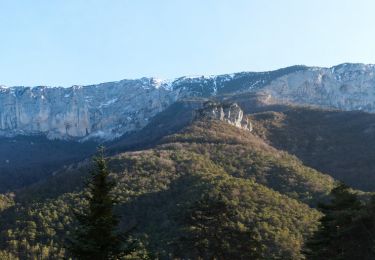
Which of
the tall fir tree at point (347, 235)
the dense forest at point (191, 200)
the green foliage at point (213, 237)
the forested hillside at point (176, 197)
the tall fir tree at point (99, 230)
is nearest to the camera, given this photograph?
the tall fir tree at point (99, 230)

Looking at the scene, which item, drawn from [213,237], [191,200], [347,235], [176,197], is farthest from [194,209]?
[176,197]

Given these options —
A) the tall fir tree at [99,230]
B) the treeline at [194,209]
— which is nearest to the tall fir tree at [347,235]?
the treeline at [194,209]

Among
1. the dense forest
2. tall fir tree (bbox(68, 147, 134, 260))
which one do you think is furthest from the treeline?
the dense forest

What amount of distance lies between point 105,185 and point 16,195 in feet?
429

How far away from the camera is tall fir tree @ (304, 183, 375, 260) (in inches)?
1064

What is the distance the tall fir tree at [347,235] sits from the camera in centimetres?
2702

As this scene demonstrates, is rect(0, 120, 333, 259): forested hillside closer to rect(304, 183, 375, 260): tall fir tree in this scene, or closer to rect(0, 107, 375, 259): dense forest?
rect(0, 107, 375, 259): dense forest

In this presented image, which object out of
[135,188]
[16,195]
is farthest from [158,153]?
[16,195]

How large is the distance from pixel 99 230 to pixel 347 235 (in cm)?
1400

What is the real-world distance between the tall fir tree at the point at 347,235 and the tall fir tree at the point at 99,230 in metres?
12.4

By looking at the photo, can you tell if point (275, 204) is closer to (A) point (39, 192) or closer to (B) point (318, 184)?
(B) point (318, 184)

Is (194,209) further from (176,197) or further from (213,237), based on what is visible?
(176,197)

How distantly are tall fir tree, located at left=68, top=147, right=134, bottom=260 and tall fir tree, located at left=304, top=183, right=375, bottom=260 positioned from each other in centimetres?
1243

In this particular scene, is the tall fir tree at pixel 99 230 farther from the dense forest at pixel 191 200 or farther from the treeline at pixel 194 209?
the dense forest at pixel 191 200
